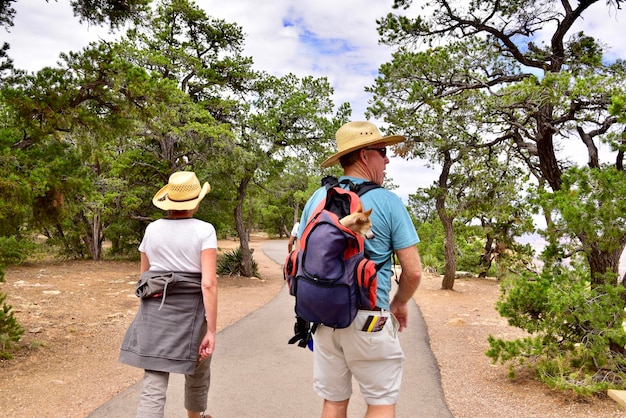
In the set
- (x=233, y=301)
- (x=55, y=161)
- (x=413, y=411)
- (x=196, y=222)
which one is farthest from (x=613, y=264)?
(x=233, y=301)

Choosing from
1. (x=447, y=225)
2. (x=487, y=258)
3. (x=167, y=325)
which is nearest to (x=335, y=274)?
(x=167, y=325)

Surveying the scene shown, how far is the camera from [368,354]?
2.37 metres

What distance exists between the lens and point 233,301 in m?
11.7

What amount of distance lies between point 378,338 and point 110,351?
5.38 m

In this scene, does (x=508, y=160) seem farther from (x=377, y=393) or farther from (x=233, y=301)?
(x=377, y=393)

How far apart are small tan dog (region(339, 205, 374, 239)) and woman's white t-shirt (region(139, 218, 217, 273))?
1.15 metres

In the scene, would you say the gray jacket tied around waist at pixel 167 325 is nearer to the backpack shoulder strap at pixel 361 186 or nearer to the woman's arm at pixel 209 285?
the woman's arm at pixel 209 285

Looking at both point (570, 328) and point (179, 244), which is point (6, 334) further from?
point (570, 328)

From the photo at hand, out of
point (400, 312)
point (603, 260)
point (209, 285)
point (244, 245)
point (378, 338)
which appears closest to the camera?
point (378, 338)

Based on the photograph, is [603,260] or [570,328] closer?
[570,328]

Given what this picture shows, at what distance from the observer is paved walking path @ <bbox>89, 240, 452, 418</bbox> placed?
408 cm

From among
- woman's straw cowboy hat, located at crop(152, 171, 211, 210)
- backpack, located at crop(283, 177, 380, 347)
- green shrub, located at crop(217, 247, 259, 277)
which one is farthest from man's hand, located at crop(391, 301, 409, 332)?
green shrub, located at crop(217, 247, 259, 277)

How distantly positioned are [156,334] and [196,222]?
30.8 inches

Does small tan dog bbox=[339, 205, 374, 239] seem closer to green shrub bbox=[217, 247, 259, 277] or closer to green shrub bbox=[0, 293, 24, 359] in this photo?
green shrub bbox=[0, 293, 24, 359]
